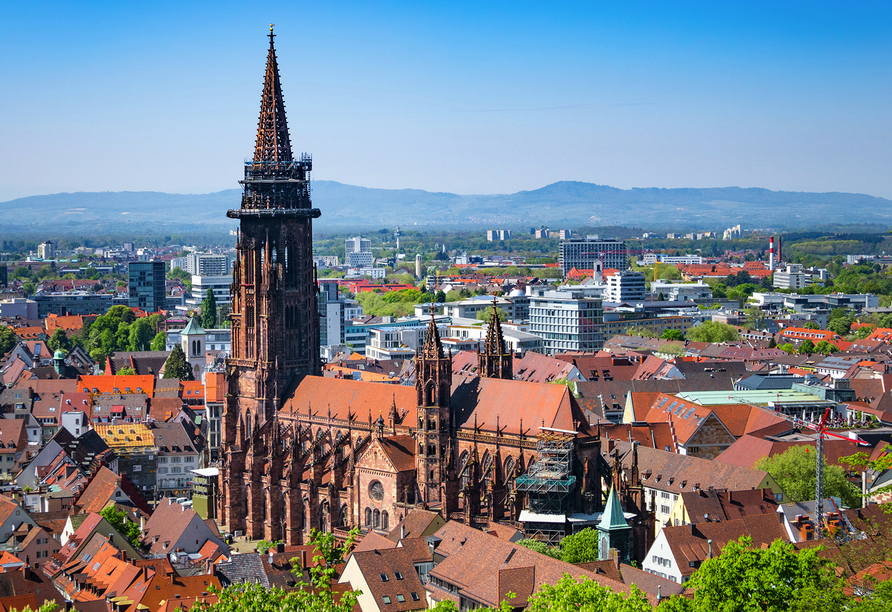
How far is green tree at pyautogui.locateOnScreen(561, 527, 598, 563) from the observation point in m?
73.6

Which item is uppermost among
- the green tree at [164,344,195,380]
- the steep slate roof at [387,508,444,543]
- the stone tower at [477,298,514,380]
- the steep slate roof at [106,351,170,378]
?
the stone tower at [477,298,514,380]

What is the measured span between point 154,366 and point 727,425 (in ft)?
332

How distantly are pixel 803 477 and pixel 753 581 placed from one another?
1806 inches

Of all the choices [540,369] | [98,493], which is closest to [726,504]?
[98,493]

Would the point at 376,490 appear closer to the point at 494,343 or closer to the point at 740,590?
the point at 494,343

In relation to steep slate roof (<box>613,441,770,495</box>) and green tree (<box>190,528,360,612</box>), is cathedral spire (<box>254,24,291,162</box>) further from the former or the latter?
green tree (<box>190,528,360,612</box>)

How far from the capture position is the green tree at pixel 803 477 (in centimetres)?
8894

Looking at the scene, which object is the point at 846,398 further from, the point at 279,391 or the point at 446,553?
the point at 446,553

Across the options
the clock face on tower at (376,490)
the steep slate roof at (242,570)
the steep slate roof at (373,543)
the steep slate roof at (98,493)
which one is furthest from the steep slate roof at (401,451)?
the steep slate roof at (98,493)

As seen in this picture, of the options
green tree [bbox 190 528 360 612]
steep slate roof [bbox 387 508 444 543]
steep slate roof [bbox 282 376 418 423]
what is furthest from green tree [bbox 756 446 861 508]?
green tree [bbox 190 528 360 612]

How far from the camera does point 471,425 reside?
88188 millimetres

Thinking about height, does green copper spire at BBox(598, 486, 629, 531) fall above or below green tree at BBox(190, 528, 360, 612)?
below

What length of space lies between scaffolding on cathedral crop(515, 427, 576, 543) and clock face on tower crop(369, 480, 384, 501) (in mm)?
11443

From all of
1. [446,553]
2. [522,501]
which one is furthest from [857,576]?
[522,501]
